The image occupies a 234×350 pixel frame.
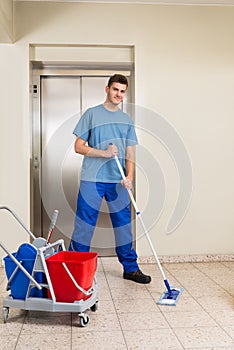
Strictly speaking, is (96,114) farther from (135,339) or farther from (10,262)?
(135,339)

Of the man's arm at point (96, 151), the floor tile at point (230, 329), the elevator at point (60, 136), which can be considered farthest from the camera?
the elevator at point (60, 136)

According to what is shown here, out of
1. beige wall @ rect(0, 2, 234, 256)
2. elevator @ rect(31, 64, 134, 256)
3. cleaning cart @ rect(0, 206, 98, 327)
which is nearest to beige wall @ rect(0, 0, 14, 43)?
beige wall @ rect(0, 2, 234, 256)

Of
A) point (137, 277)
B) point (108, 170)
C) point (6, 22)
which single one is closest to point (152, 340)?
point (137, 277)

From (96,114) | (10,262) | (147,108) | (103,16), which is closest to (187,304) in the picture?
(10,262)

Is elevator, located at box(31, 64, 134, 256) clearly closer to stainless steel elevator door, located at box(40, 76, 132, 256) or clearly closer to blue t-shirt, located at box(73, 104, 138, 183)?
stainless steel elevator door, located at box(40, 76, 132, 256)

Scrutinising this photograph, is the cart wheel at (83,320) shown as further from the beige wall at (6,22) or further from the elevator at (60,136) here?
the beige wall at (6,22)

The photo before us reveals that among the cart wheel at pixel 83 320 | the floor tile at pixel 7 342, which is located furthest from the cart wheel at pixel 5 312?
the cart wheel at pixel 83 320

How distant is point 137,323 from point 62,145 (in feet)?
7.07

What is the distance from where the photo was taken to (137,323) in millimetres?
2516

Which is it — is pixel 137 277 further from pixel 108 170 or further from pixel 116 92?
pixel 116 92

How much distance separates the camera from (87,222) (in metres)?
3.23

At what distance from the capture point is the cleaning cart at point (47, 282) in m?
2.42

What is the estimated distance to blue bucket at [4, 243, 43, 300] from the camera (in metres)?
2.49

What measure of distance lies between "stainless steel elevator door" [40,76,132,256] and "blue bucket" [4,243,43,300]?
5.68 ft
